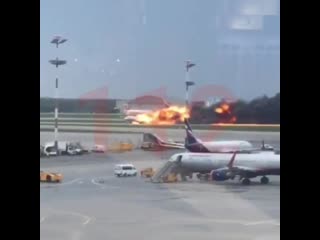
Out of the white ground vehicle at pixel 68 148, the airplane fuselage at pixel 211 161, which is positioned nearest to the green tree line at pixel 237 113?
the airplane fuselage at pixel 211 161

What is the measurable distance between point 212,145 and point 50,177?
23.2 inches

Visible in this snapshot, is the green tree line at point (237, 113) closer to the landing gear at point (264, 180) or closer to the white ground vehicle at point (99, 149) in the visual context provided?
the landing gear at point (264, 180)

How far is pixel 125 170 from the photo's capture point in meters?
1.38

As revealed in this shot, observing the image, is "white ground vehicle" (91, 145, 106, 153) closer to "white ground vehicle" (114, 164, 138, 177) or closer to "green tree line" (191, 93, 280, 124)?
"white ground vehicle" (114, 164, 138, 177)

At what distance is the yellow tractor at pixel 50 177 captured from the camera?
1233 mm

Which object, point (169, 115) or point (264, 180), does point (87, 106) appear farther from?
point (264, 180)

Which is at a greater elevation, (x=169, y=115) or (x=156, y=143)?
(x=169, y=115)

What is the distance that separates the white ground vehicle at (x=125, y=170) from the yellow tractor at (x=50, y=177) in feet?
0.66

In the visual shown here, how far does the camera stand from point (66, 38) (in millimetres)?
1335

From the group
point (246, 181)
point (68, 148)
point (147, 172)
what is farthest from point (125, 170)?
point (246, 181)

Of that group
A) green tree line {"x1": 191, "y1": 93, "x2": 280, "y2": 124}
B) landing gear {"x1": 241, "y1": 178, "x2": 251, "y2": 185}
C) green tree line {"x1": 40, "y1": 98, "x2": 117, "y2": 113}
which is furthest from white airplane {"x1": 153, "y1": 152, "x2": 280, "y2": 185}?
green tree line {"x1": 40, "y1": 98, "x2": 117, "y2": 113}

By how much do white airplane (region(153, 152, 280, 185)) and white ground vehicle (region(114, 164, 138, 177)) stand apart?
3.4 inches
